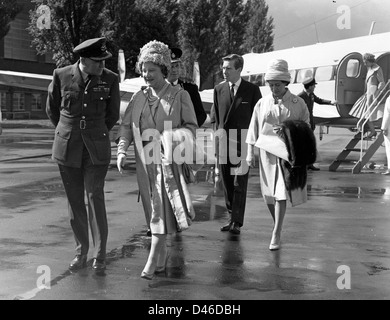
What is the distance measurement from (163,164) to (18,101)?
1947 inches

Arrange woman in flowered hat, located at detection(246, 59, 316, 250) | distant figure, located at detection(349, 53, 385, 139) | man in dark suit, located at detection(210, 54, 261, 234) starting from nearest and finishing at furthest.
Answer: woman in flowered hat, located at detection(246, 59, 316, 250), man in dark suit, located at detection(210, 54, 261, 234), distant figure, located at detection(349, 53, 385, 139)

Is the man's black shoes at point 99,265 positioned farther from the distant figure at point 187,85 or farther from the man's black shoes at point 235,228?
the distant figure at point 187,85

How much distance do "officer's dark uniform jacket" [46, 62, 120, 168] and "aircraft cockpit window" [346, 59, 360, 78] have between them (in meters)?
13.8

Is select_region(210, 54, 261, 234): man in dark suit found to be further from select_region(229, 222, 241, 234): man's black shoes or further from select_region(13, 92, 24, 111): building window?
select_region(13, 92, 24, 111): building window

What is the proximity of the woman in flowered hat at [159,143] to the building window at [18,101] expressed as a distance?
4847 centimetres

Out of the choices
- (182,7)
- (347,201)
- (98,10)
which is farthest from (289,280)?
(182,7)

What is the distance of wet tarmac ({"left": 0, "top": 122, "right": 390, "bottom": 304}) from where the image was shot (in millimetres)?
5852

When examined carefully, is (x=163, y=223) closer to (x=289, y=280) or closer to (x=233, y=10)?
(x=289, y=280)

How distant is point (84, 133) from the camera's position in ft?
21.8

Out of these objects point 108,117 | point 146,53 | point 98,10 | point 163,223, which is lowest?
point 163,223

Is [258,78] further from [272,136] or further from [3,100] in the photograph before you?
[3,100]

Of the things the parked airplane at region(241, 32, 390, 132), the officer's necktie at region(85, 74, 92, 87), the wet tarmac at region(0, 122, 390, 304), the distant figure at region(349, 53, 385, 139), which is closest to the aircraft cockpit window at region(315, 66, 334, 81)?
the parked airplane at region(241, 32, 390, 132)

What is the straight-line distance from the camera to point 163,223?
6328 millimetres
